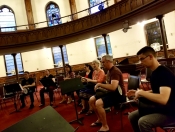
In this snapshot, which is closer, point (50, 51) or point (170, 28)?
point (170, 28)

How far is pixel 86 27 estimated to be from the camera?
9867 mm

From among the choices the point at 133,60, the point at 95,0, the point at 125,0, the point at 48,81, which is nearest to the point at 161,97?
the point at 48,81

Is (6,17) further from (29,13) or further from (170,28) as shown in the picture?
(170,28)

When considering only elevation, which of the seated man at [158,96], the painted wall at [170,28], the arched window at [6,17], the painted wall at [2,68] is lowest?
the seated man at [158,96]

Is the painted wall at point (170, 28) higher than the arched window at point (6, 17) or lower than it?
lower

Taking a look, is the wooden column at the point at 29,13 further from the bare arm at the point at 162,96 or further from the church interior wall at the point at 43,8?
the bare arm at the point at 162,96

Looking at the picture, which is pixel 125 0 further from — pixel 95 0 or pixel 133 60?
pixel 95 0

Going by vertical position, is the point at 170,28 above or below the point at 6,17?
below

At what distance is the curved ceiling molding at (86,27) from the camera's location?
715 centimetres

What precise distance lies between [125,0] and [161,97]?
6.73 m

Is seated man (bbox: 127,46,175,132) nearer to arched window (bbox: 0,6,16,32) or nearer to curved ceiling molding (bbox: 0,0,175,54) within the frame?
curved ceiling molding (bbox: 0,0,175,54)

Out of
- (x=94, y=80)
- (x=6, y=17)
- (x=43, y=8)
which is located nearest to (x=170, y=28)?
(x=94, y=80)

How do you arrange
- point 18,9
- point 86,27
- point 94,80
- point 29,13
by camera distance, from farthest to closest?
point 29,13, point 18,9, point 86,27, point 94,80

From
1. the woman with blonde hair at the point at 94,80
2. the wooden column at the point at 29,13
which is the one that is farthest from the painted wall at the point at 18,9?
the woman with blonde hair at the point at 94,80
